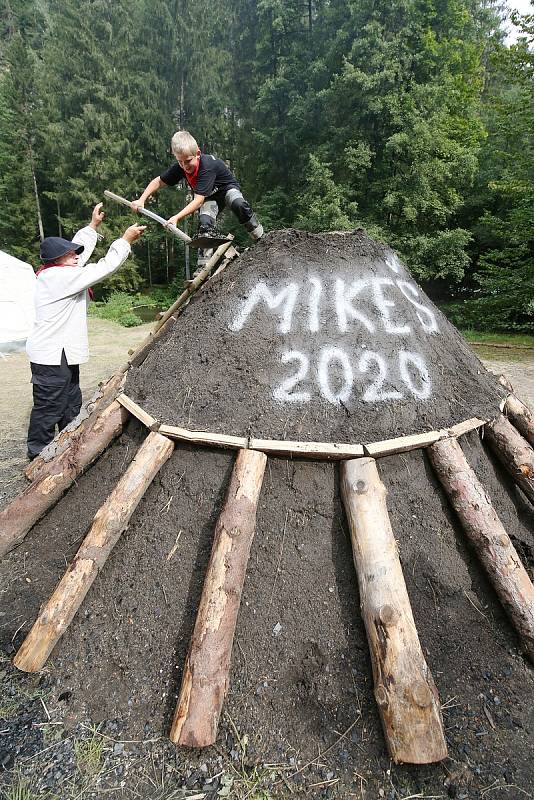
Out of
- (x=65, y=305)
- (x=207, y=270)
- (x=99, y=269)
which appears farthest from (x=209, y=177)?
(x=65, y=305)

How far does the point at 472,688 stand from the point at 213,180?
446 centimetres

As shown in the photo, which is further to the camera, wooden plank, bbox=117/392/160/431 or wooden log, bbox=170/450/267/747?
wooden plank, bbox=117/392/160/431

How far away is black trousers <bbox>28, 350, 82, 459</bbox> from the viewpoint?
4.33 meters

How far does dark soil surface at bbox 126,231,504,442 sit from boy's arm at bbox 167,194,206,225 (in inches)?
34.5

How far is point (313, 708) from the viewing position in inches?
90.9

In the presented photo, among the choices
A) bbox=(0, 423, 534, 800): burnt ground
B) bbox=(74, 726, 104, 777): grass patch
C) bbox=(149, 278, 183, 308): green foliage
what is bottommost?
bbox=(149, 278, 183, 308): green foliage

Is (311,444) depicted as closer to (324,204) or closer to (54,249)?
(54,249)

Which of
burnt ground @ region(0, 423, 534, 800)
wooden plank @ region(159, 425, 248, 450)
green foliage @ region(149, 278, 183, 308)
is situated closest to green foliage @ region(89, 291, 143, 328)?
green foliage @ region(149, 278, 183, 308)

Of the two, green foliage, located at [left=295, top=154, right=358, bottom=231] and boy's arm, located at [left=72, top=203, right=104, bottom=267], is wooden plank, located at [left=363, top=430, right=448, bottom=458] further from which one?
green foliage, located at [left=295, top=154, right=358, bottom=231]

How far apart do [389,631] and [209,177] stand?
4.10 m

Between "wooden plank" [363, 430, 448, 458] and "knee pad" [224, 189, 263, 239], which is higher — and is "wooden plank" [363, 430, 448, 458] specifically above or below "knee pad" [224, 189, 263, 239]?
below

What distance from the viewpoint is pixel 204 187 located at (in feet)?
14.6

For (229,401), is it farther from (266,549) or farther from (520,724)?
(520,724)

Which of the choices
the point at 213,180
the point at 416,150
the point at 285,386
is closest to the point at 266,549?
the point at 285,386
